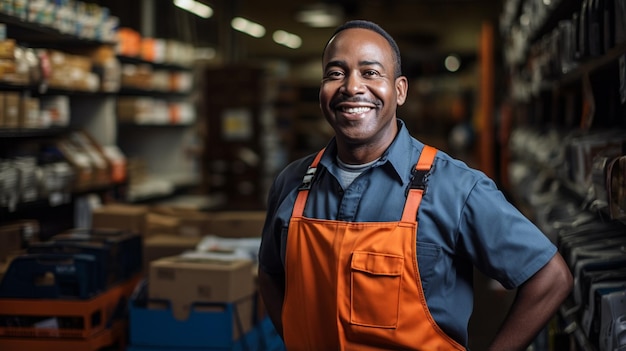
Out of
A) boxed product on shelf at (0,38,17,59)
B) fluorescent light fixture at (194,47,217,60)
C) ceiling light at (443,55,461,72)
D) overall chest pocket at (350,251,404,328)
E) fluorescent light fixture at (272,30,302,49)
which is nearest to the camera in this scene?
overall chest pocket at (350,251,404,328)

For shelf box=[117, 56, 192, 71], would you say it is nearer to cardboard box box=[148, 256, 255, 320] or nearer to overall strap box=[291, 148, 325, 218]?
cardboard box box=[148, 256, 255, 320]

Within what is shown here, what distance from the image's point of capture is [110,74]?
6660 millimetres

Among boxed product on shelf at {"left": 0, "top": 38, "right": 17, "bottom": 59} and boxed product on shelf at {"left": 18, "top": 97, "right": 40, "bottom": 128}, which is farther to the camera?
boxed product on shelf at {"left": 18, "top": 97, "right": 40, "bottom": 128}

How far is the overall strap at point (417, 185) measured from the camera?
2.12 metres

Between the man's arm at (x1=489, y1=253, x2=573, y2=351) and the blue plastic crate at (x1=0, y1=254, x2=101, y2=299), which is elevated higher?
the man's arm at (x1=489, y1=253, x2=573, y2=351)

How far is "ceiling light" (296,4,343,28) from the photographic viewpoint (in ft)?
51.4

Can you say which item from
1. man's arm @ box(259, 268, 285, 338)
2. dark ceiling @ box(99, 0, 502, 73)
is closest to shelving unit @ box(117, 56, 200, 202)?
dark ceiling @ box(99, 0, 502, 73)

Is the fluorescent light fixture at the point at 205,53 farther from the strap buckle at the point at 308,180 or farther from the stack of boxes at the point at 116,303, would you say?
the strap buckle at the point at 308,180

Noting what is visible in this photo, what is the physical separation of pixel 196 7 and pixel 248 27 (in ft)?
21.1

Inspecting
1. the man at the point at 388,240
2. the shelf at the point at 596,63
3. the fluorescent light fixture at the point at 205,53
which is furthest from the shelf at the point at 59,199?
the fluorescent light fixture at the point at 205,53

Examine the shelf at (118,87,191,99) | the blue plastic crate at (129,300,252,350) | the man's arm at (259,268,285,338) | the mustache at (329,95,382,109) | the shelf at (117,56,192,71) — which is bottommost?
the blue plastic crate at (129,300,252,350)

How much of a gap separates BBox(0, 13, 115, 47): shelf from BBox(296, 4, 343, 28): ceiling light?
31.2 ft

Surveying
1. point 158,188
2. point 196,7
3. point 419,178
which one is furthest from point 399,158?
point 196,7

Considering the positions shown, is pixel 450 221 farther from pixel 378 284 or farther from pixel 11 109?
pixel 11 109
